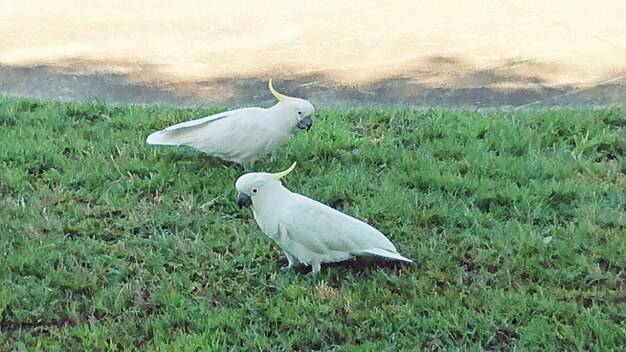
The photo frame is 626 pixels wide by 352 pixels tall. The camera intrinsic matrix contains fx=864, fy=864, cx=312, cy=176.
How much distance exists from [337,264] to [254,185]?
387 mm

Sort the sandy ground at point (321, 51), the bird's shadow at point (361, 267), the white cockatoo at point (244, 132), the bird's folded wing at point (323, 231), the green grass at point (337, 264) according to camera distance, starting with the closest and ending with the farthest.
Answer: the green grass at point (337, 264)
the bird's folded wing at point (323, 231)
the bird's shadow at point (361, 267)
the white cockatoo at point (244, 132)
the sandy ground at point (321, 51)

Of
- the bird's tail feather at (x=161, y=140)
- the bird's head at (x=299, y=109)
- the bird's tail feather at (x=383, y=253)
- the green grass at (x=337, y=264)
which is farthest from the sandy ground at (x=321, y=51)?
the bird's tail feather at (x=383, y=253)

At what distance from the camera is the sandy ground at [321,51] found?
4.56m

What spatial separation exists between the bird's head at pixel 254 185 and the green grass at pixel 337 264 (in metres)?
0.25

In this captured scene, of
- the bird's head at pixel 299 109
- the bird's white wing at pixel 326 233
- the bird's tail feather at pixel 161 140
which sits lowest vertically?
the bird's white wing at pixel 326 233

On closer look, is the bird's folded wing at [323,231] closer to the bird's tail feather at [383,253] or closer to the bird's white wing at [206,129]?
the bird's tail feather at [383,253]

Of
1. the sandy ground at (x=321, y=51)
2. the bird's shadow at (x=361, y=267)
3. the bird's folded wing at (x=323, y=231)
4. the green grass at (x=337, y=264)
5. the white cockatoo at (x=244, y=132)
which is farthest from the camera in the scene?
the sandy ground at (x=321, y=51)

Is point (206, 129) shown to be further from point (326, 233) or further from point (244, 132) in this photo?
point (326, 233)

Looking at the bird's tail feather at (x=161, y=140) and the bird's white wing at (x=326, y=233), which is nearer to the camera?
the bird's white wing at (x=326, y=233)

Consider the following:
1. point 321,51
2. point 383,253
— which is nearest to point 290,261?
point 383,253

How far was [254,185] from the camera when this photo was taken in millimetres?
2678

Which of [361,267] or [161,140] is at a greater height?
[161,140]

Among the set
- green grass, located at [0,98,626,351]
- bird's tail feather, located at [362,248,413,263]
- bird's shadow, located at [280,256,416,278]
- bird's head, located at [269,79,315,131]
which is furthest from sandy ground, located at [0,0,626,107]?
bird's tail feather, located at [362,248,413,263]

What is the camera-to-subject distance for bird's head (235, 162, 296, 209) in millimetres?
2678
